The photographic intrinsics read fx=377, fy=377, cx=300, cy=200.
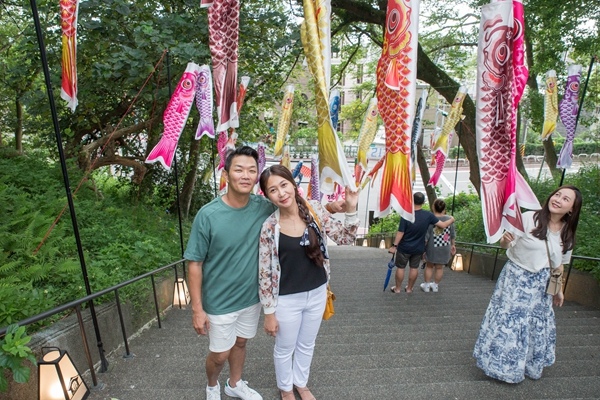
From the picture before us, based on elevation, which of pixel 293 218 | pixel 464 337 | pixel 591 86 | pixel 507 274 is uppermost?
pixel 591 86

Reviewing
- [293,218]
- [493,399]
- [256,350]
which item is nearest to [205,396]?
[256,350]

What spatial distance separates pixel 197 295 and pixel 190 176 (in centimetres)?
707

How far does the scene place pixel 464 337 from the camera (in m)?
3.41

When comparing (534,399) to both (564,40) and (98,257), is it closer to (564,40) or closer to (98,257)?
(98,257)

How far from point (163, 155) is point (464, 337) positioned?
379 cm

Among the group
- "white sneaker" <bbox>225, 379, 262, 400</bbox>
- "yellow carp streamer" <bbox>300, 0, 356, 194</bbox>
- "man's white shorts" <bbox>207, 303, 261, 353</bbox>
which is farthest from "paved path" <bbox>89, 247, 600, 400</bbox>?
"yellow carp streamer" <bbox>300, 0, 356, 194</bbox>

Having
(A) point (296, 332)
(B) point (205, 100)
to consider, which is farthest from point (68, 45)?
(B) point (205, 100)

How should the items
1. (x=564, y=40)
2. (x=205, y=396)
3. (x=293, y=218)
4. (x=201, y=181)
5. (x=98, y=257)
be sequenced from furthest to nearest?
(x=201, y=181) < (x=564, y=40) < (x=98, y=257) < (x=205, y=396) < (x=293, y=218)

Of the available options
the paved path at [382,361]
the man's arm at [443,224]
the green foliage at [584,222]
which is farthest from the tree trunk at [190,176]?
the green foliage at [584,222]

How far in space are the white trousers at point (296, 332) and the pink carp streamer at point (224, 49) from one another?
1671 mm

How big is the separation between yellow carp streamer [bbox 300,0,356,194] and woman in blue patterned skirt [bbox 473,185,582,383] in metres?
1.38

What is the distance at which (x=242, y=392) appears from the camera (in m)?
2.31

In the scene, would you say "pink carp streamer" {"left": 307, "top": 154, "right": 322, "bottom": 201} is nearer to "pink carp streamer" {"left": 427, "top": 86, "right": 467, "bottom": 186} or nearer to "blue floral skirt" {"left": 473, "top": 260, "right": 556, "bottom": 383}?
"pink carp streamer" {"left": 427, "top": 86, "right": 467, "bottom": 186}

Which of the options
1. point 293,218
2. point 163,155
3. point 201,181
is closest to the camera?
point 293,218
